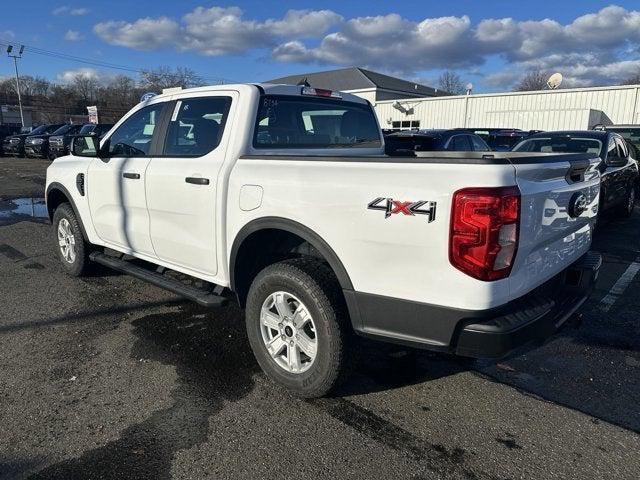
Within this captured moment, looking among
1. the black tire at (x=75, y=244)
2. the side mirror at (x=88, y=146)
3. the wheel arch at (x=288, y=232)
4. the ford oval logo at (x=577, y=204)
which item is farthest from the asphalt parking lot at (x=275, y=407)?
the side mirror at (x=88, y=146)

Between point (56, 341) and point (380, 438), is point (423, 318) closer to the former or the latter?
point (380, 438)

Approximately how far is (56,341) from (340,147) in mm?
2808

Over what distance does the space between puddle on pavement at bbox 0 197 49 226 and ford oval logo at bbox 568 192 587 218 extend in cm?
890

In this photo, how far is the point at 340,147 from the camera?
428 centimetres

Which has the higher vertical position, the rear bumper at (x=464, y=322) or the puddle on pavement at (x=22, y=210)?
the rear bumper at (x=464, y=322)

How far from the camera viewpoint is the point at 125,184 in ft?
14.7

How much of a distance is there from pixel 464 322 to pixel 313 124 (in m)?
2.33

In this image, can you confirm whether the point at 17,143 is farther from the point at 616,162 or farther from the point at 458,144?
the point at 616,162

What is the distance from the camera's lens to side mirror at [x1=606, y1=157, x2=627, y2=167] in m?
8.09

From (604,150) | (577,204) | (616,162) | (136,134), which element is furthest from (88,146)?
(616,162)

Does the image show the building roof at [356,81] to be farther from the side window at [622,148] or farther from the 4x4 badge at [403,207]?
the 4x4 badge at [403,207]

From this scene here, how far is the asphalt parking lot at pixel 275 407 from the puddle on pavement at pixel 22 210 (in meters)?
5.37

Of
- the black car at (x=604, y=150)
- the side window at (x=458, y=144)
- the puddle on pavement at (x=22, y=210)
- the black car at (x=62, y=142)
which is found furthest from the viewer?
the black car at (x=62, y=142)

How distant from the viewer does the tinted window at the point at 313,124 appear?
12.6 ft
